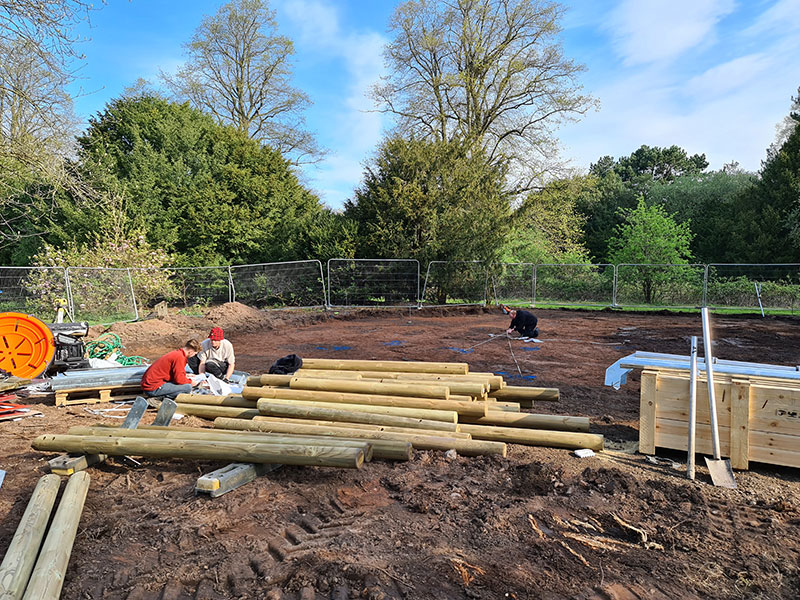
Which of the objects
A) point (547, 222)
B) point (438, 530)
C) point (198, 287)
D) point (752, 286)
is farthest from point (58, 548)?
point (547, 222)

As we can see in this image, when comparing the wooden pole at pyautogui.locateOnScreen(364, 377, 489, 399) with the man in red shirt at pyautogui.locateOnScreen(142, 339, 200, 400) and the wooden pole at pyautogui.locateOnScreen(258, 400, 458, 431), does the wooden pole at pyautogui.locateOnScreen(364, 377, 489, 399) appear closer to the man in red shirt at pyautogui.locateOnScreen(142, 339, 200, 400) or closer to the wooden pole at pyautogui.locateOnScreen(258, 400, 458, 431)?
the wooden pole at pyautogui.locateOnScreen(258, 400, 458, 431)

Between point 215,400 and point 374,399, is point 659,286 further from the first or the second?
point 215,400

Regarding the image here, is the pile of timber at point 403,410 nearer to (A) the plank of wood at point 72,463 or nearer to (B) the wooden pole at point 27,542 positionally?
(A) the plank of wood at point 72,463

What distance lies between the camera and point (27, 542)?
11.1 ft

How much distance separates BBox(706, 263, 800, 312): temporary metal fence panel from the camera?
20.3 meters

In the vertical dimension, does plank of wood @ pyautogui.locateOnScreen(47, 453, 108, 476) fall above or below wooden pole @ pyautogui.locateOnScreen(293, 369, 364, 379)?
below

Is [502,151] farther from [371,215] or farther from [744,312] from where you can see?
[744,312]

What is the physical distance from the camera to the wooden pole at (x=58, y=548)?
9.59 ft

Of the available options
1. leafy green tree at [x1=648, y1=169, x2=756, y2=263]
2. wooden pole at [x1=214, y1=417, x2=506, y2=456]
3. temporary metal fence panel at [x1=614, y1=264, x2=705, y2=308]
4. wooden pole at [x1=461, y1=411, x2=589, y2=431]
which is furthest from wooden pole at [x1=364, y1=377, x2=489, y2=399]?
leafy green tree at [x1=648, y1=169, x2=756, y2=263]

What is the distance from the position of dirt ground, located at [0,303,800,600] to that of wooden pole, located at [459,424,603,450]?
11 centimetres

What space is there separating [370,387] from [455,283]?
15838mm

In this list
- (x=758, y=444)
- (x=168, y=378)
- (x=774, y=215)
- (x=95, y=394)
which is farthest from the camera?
(x=774, y=215)

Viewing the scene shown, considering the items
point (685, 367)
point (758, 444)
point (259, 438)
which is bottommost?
point (758, 444)

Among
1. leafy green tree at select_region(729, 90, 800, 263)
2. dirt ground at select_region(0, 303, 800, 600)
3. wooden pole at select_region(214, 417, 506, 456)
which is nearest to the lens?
dirt ground at select_region(0, 303, 800, 600)
